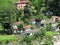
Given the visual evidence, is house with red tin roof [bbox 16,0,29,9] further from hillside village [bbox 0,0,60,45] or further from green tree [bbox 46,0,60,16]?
green tree [bbox 46,0,60,16]

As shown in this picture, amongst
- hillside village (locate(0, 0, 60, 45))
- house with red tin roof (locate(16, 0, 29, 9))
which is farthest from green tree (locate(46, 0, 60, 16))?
house with red tin roof (locate(16, 0, 29, 9))

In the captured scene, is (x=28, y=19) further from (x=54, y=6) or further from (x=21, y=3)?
(x=21, y=3)

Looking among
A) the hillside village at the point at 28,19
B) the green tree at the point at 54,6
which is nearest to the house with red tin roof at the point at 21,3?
the hillside village at the point at 28,19

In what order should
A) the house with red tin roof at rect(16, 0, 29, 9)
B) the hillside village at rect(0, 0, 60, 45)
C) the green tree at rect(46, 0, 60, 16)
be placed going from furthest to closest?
1. the house with red tin roof at rect(16, 0, 29, 9)
2. the green tree at rect(46, 0, 60, 16)
3. the hillside village at rect(0, 0, 60, 45)

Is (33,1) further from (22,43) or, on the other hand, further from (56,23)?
(22,43)

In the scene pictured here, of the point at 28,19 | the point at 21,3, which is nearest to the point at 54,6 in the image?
the point at 21,3

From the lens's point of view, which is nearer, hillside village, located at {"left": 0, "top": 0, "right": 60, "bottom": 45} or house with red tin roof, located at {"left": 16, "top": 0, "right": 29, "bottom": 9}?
hillside village, located at {"left": 0, "top": 0, "right": 60, "bottom": 45}

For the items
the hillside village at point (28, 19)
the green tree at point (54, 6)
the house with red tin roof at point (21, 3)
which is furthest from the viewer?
the house with red tin roof at point (21, 3)

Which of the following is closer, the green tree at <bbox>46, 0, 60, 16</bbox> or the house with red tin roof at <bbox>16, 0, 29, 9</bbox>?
the green tree at <bbox>46, 0, 60, 16</bbox>

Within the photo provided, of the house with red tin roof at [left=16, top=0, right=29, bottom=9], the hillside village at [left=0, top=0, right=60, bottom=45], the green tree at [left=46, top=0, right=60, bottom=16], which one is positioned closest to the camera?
the hillside village at [left=0, top=0, right=60, bottom=45]

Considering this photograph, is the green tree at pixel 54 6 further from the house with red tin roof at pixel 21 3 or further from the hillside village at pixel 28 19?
the house with red tin roof at pixel 21 3
